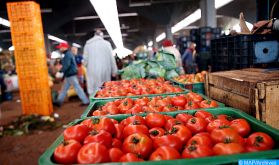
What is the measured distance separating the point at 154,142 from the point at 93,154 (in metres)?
0.41

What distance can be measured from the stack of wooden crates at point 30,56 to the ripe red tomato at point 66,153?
693 centimetres

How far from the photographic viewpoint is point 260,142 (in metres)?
1.39

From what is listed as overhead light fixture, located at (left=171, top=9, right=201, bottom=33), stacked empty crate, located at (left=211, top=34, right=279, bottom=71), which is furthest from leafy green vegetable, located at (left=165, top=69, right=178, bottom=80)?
overhead light fixture, located at (left=171, top=9, right=201, bottom=33)

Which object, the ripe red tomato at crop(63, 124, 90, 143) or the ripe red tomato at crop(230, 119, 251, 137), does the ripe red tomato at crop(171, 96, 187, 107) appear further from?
the ripe red tomato at crop(63, 124, 90, 143)

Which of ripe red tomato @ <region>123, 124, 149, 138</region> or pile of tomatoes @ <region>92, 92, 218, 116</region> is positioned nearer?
ripe red tomato @ <region>123, 124, 149, 138</region>

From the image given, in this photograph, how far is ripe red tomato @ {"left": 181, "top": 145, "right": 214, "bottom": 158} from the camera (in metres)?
1.29

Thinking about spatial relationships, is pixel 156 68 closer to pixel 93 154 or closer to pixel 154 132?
pixel 154 132

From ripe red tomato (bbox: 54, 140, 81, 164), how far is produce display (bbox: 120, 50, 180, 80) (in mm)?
3906

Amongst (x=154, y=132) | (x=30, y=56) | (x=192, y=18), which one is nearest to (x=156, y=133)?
(x=154, y=132)

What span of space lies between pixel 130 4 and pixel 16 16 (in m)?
10.6

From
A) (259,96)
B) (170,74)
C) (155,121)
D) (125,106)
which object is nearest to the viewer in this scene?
(155,121)

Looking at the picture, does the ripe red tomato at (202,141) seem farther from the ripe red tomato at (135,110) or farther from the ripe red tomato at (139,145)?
the ripe red tomato at (135,110)

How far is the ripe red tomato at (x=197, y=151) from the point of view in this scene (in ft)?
4.22

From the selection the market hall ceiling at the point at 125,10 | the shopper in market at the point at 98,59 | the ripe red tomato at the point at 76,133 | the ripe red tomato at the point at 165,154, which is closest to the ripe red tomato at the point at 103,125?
the ripe red tomato at the point at 76,133
